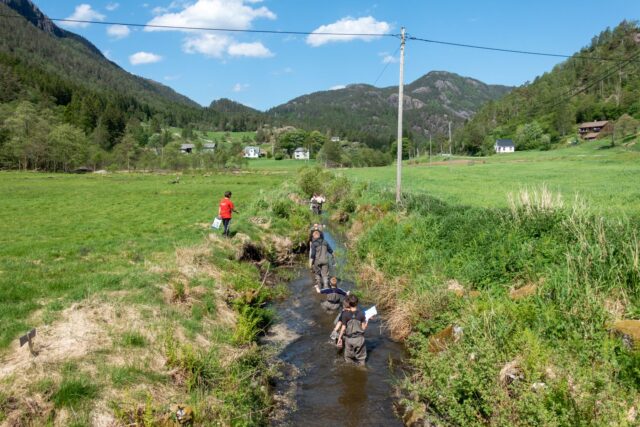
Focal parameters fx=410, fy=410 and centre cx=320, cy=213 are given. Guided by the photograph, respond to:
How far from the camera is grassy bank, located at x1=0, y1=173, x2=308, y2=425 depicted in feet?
20.6

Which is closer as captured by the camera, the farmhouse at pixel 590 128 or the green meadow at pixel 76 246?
the green meadow at pixel 76 246

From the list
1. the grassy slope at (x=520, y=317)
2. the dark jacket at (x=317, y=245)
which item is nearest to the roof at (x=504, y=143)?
the grassy slope at (x=520, y=317)

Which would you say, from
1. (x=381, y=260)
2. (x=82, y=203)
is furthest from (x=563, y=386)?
(x=82, y=203)

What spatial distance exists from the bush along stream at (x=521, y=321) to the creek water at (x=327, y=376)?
483 millimetres

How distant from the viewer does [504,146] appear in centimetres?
13075

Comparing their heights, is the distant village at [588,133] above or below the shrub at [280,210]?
above

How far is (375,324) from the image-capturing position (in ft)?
40.6

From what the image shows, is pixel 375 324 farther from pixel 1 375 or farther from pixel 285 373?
pixel 1 375

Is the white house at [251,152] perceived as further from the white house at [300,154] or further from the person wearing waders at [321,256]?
the person wearing waders at [321,256]

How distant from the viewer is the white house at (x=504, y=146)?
130 meters

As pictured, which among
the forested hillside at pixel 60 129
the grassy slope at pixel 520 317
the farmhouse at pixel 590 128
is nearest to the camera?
the grassy slope at pixel 520 317

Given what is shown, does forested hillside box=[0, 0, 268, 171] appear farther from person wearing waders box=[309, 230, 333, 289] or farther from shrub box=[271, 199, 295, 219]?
person wearing waders box=[309, 230, 333, 289]

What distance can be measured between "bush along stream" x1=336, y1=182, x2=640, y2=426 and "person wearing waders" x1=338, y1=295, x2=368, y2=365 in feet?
3.91

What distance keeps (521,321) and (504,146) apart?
448 feet
